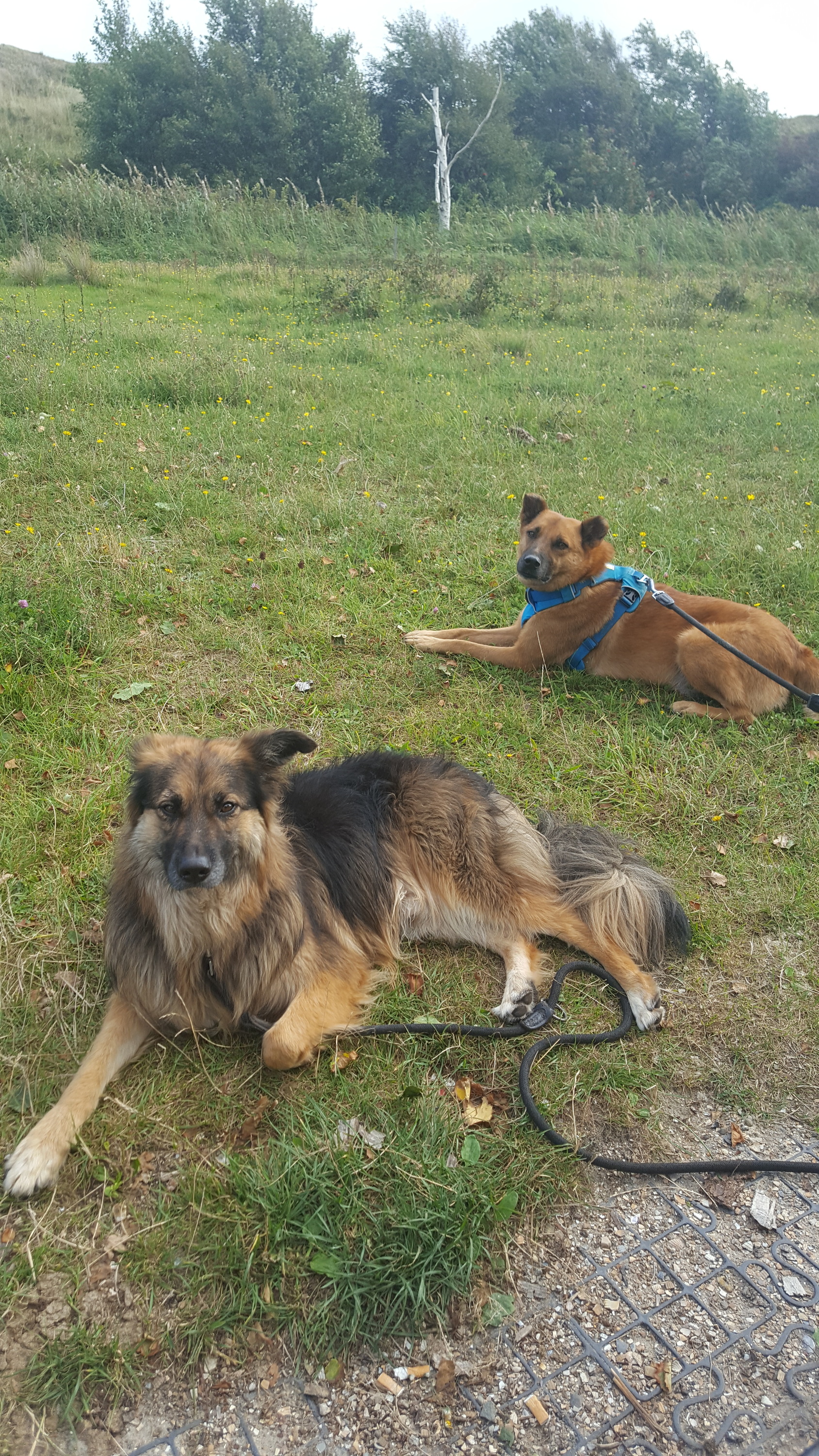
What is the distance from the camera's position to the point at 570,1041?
278 cm

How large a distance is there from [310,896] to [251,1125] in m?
0.76

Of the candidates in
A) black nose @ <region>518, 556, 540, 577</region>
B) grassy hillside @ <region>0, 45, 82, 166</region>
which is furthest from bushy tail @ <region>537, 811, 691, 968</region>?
grassy hillside @ <region>0, 45, 82, 166</region>

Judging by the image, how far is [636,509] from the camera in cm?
680

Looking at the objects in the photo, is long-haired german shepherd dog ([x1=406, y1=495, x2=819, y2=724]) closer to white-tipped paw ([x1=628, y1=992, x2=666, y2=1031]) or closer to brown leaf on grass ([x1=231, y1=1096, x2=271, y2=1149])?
white-tipped paw ([x1=628, y1=992, x2=666, y2=1031])

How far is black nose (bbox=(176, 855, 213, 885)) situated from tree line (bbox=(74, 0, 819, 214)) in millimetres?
26776

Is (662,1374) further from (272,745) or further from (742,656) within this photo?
(742,656)

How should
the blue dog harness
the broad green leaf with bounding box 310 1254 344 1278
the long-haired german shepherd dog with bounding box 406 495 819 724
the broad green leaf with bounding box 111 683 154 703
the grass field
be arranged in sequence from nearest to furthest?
1. the broad green leaf with bounding box 310 1254 344 1278
2. the grass field
3. the broad green leaf with bounding box 111 683 154 703
4. the long-haired german shepherd dog with bounding box 406 495 819 724
5. the blue dog harness

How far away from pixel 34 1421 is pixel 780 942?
280 cm

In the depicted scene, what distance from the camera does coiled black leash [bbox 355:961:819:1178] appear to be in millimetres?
2410

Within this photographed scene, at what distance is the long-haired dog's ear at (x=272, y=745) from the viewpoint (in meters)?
2.64

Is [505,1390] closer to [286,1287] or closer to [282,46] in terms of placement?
[286,1287]

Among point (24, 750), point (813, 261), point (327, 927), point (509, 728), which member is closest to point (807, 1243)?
point (327, 927)

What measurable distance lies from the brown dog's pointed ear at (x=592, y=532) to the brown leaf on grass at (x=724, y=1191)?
11.6 feet

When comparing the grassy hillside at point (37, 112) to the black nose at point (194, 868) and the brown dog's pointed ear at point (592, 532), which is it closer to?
the brown dog's pointed ear at point (592, 532)
